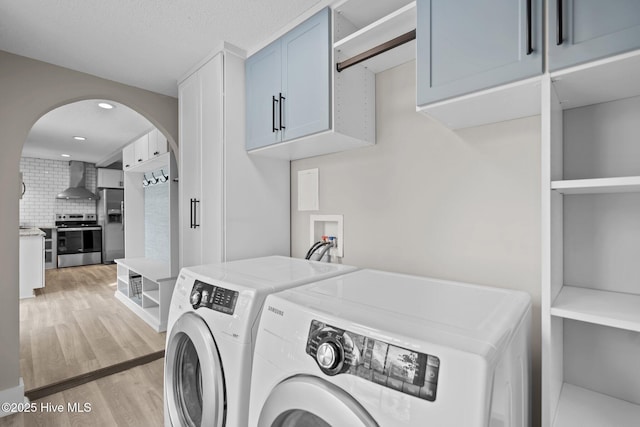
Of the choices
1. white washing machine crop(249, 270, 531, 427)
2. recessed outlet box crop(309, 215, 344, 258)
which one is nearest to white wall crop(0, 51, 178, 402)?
recessed outlet box crop(309, 215, 344, 258)

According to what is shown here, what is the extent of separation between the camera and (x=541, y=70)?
Result: 2.98ft

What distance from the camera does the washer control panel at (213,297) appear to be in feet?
3.83

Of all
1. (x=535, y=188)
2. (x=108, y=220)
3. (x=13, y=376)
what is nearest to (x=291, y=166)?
(x=535, y=188)

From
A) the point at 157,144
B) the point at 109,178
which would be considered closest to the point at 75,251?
the point at 109,178

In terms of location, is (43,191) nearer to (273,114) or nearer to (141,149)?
(141,149)

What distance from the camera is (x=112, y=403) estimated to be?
2.08 metres

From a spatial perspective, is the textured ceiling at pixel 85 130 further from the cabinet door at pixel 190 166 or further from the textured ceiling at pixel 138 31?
the cabinet door at pixel 190 166

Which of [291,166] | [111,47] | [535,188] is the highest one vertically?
[111,47]

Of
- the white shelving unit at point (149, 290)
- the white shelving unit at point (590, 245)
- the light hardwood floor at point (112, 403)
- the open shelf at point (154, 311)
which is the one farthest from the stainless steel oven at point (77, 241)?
the white shelving unit at point (590, 245)

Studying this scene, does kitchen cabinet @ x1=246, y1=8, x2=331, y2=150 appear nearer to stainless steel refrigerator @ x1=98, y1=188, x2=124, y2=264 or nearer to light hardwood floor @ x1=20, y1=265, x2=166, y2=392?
light hardwood floor @ x1=20, y1=265, x2=166, y2=392

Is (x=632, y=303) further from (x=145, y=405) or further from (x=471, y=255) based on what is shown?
(x=145, y=405)

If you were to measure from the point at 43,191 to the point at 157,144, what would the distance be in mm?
5622

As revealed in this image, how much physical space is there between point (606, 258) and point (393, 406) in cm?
100

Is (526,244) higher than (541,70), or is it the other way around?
(541,70)
